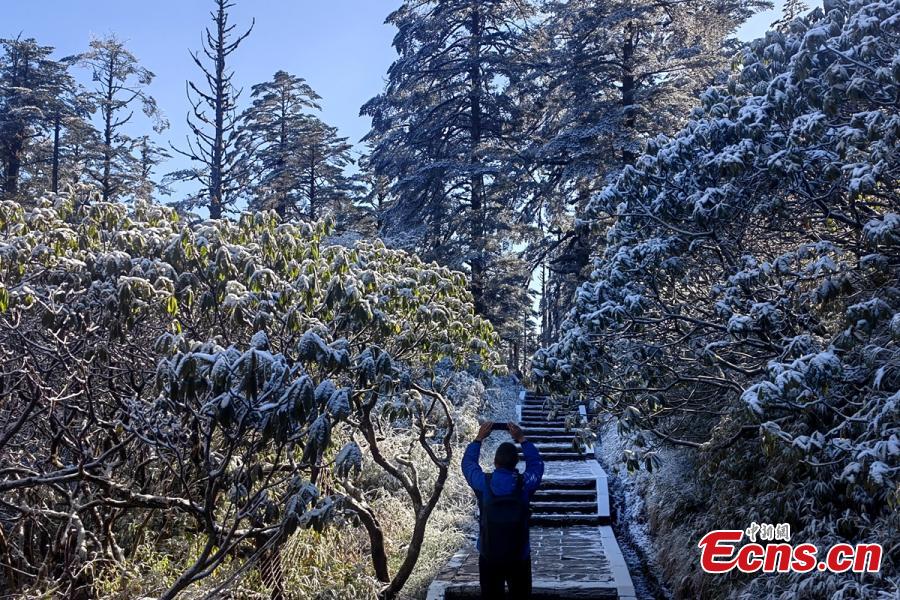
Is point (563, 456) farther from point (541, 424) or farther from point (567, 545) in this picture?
point (567, 545)

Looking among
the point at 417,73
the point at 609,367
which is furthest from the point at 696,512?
the point at 417,73

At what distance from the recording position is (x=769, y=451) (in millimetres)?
4473

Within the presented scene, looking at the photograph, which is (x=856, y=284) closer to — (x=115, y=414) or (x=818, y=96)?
(x=818, y=96)

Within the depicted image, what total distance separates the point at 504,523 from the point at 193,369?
2.61 metres

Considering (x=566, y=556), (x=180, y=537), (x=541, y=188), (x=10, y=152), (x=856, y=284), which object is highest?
(x=10, y=152)

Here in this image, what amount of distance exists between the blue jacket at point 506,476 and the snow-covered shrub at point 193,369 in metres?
0.94

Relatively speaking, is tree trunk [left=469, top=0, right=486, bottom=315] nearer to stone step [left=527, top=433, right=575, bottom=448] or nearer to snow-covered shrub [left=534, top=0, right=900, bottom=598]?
stone step [left=527, top=433, right=575, bottom=448]

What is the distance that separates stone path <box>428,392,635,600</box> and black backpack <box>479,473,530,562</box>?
87.1 inches

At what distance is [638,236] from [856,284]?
2.34 metres

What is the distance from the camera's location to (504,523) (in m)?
4.88

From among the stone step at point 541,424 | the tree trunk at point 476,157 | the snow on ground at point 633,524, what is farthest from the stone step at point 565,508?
the tree trunk at point 476,157

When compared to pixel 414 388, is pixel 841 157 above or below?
above

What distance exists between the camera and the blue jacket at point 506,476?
4.88 meters

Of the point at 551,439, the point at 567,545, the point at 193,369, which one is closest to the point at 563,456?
the point at 551,439
